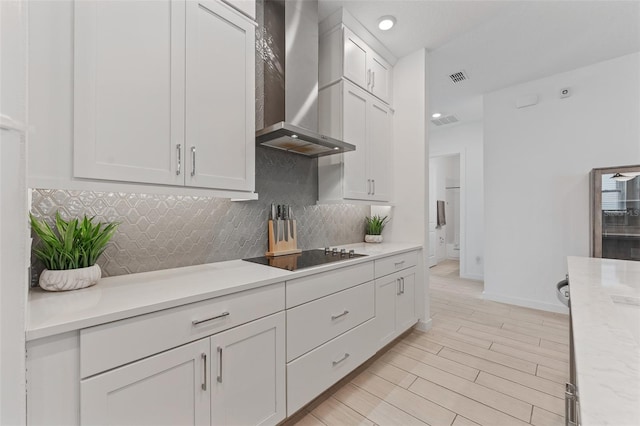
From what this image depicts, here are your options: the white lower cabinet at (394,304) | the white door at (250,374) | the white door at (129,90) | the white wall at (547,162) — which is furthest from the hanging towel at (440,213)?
the white door at (129,90)

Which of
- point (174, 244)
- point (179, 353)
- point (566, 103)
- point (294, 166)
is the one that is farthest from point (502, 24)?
point (179, 353)

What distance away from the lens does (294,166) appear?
2385 mm

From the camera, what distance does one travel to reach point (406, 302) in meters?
2.54

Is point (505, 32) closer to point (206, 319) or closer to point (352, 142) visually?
point (352, 142)

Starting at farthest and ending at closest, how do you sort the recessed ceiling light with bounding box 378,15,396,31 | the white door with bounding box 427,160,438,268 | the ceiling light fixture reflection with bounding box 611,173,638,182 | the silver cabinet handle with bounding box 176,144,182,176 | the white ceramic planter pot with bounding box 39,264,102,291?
the white door with bounding box 427,160,438,268 < the ceiling light fixture reflection with bounding box 611,173,638,182 < the recessed ceiling light with bounding box 378,15,396,31 < the silver cabinet handle with bounding box 176,144,182,176 < the white ceramic planter pot with bounding box 39,264,102,291

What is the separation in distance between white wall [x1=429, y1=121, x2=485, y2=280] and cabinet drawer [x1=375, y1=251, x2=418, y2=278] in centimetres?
290

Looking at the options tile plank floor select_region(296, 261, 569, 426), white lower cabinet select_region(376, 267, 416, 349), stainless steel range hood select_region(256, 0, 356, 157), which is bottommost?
tile plank floor select_region(296, 261, 569, 426)

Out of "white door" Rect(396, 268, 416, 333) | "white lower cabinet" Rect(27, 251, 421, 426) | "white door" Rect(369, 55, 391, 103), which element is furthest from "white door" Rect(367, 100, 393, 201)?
"white lower cabinet" Rect(27, 251, 421, 426)

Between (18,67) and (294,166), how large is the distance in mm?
1747

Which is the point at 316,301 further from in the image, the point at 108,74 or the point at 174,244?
the point at 108,74

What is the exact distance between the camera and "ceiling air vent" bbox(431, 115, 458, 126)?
4.77 metres

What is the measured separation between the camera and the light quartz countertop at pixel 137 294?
2.81ft

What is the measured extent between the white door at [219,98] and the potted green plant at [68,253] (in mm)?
484

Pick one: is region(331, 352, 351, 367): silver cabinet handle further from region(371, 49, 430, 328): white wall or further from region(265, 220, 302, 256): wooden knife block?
region(371, 49, 430, 328): white wall
